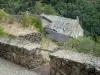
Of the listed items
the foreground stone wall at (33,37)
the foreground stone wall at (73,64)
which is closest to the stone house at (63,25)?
the foreground stone wall at (33,37)

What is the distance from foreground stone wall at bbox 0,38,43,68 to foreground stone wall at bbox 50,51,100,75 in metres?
0.58

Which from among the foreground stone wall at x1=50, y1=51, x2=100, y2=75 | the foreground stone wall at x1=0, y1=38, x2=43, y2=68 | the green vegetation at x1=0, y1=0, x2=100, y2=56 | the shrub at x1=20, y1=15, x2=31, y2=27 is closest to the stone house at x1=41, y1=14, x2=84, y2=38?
the green vegetation at x1=0, y1=0, x2=100, y2=56

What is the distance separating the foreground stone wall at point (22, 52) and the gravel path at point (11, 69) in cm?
12

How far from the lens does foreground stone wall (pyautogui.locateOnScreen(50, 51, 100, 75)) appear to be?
4.14 meters

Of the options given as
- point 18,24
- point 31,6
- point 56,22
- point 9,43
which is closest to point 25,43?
point 9,43

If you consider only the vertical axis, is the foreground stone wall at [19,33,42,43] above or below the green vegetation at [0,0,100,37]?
above

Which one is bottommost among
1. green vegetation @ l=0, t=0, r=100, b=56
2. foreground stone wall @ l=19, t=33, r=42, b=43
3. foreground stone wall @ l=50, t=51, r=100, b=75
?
green vegetation @ l=0, t=0, r=100, b=56

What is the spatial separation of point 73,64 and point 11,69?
4.77ft

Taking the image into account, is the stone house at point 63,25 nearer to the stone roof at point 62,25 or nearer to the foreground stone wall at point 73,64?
the stone roof at point 62,25

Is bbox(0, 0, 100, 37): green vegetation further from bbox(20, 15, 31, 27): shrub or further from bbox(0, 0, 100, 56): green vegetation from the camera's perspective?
bbox(20, 15, 31, 27): shrub

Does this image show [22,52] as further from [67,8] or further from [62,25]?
[67,8]

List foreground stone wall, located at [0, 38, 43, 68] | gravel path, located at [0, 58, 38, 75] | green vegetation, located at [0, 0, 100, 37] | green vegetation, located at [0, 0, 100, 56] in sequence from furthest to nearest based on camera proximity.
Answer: green vegetation, located at [0, 0, 100, 37]
green vegetation, located at [0, 0, 100, 56]
foreground stone wall, located at [0, 38, 43, 68]
gravel path, located at [0, 58, 38, 75]

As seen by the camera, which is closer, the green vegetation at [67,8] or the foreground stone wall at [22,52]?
the foreground stone wall at [22,52]

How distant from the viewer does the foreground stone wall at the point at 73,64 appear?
163 inches
